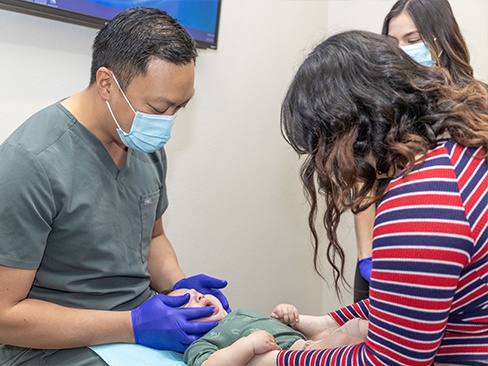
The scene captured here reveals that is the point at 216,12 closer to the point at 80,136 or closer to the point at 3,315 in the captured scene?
the point at 80,136

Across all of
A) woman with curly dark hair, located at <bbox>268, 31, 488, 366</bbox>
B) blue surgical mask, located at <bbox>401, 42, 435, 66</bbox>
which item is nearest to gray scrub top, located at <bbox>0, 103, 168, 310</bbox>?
woman with curly dark hair, located at <bbox>268, 31, 488, 366</bbox>

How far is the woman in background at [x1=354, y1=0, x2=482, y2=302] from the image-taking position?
1.83 metres

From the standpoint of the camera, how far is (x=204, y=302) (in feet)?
4.90

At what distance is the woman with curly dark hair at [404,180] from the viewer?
80cm

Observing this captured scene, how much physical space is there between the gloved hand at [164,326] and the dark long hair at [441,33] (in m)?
1.21

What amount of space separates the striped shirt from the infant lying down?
296 millimetres

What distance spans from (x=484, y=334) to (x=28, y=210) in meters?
0.97

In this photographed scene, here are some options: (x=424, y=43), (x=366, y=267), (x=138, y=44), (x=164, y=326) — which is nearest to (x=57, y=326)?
(x=164, y=326)

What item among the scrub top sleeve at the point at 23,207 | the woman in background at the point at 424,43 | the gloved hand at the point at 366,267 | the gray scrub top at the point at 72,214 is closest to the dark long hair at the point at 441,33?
the woman in background at the point at 424,43

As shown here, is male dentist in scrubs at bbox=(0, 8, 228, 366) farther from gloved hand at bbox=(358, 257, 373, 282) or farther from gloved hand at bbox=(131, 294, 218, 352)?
gloved hand at bbox=(358, 257, 373, 282)

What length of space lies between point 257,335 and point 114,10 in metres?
1.21

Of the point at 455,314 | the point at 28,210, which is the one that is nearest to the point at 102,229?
the point at 28,210

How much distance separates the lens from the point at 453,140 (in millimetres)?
868

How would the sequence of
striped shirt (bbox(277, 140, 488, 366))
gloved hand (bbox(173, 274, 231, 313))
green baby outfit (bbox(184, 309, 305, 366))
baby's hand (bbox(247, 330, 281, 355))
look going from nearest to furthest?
striped shirt (bbox(277, 140, 488, 366))
baby's hand (bbox(247, 330, 281, 355))
green baby outfit (bbox(184, 309, 305, 366))
gloved hand (bbox(173, 274, 231, 313))
